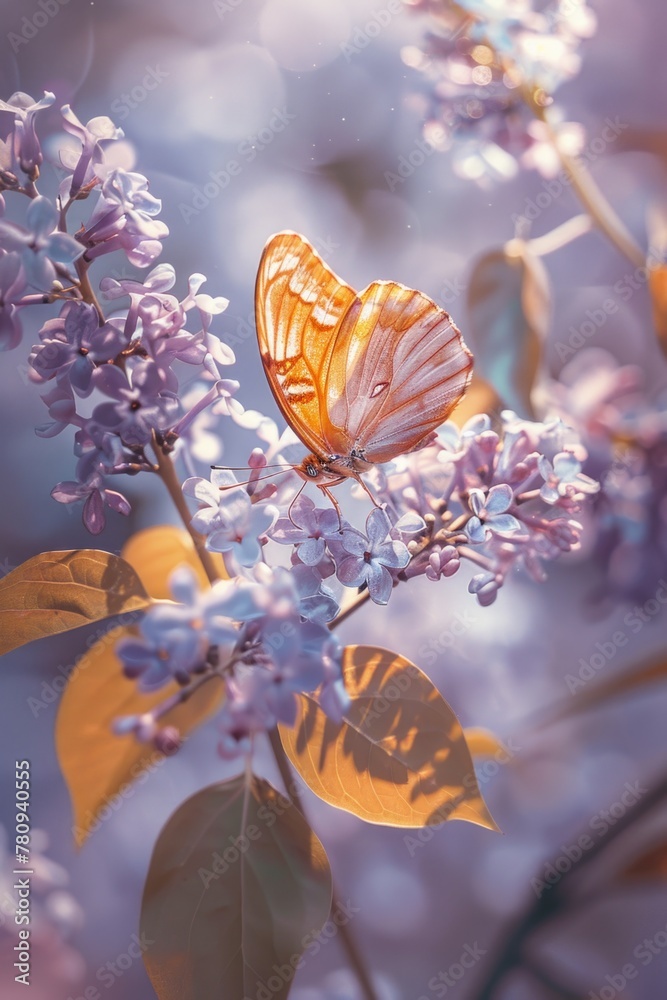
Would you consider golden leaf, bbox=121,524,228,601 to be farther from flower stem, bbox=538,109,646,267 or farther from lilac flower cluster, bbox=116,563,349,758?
flower stem, bbox=538,109,646,267

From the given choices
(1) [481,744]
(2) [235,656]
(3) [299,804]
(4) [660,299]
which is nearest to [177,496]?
(2) [235,656]

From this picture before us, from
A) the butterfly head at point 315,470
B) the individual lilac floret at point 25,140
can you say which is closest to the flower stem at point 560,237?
the butterfly head at point 315,470

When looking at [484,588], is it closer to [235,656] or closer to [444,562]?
[444,562]

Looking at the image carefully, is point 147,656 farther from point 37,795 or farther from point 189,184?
point 189,184

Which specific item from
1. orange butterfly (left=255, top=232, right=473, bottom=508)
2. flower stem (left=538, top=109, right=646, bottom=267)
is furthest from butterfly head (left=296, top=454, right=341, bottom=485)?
flower stem (left=538, top=109, right=646, bottom=267)

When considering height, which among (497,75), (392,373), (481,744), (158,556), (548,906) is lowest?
(548,906)

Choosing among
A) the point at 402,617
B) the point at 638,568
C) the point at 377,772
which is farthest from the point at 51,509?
the point at 638,568
